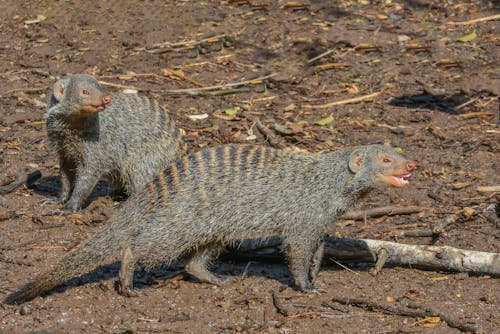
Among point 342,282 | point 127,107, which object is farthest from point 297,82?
point 342,282

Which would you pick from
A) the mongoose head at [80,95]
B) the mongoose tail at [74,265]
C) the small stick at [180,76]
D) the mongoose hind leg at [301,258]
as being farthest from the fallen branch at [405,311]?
the small stick at [180,76]

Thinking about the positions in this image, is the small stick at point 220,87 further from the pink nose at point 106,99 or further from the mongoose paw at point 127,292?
the mongoose paw at point 127,292

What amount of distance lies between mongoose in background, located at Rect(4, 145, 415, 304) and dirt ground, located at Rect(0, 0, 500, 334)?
26cm

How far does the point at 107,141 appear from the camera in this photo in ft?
20.1

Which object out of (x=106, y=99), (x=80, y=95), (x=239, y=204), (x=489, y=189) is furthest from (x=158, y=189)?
(x=489, y=189)

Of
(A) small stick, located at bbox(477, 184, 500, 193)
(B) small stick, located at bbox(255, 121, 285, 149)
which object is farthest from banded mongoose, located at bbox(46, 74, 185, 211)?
(A) small stick, located at bbox(477, 184, 500, 193)

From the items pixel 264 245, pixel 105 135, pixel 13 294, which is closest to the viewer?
pixel 13 294

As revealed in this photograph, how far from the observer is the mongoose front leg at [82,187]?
6.00 m

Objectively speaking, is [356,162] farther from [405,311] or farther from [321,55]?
[321,55]

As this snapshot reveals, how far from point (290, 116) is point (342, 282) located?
284cm

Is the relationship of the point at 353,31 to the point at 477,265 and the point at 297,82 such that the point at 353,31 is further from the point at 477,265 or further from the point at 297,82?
the point at 477,265

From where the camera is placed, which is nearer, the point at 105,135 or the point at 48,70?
the point at 105,135

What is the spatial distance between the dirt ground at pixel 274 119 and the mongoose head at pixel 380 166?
65 centimetres

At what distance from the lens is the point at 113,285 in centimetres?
493
